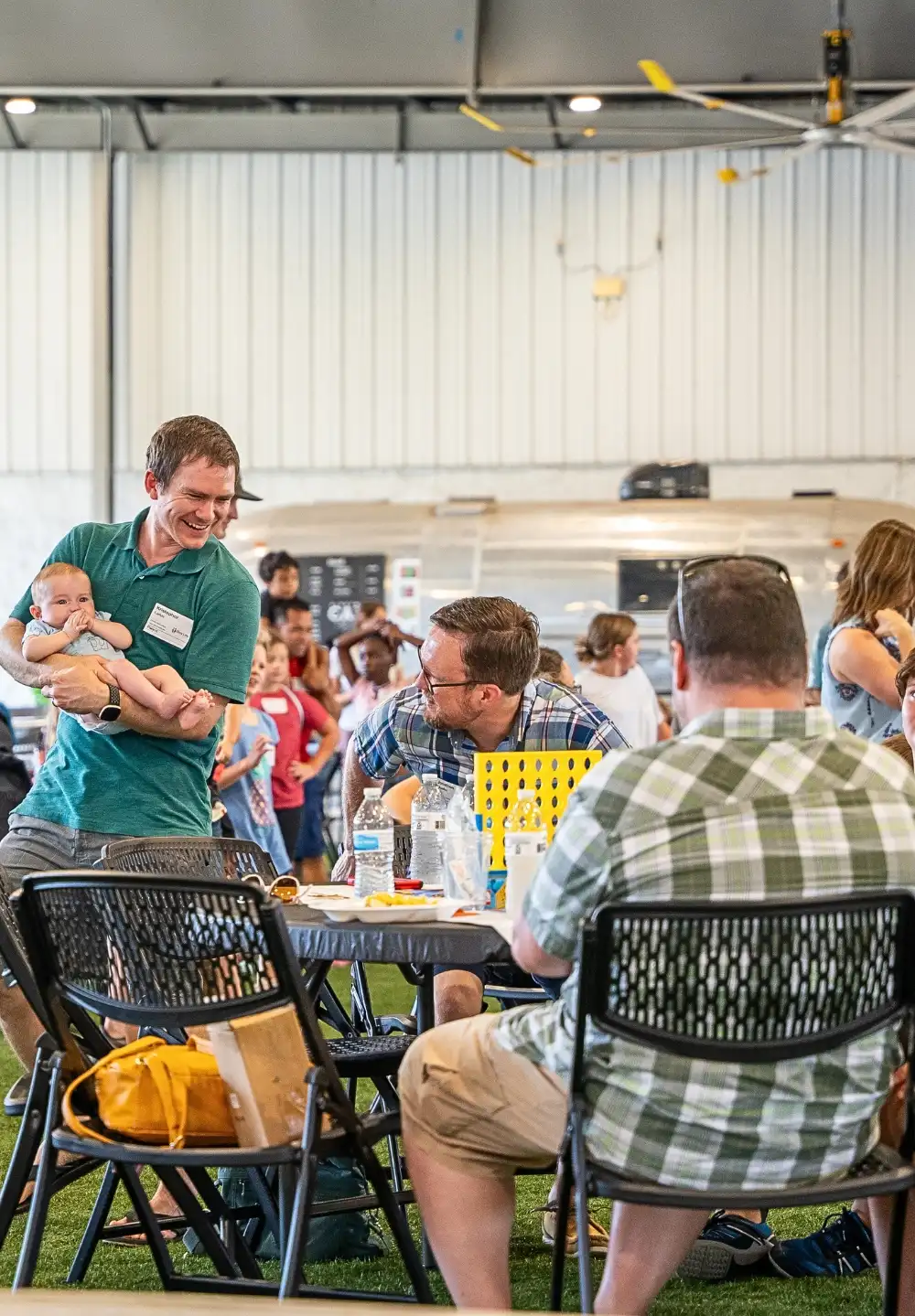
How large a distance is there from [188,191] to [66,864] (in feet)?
39.9

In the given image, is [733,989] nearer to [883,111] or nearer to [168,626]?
[168,626]

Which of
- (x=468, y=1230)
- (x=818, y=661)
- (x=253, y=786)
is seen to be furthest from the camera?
(x=253, y=786)

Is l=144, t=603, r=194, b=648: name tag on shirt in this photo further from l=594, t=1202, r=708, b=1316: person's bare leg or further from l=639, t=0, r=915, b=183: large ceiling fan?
l=639, t=0, r=915, b=183: large ceiling fan

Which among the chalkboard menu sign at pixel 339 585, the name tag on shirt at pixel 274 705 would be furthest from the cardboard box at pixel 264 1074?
the chalkboard menu sign at pixel 339 585

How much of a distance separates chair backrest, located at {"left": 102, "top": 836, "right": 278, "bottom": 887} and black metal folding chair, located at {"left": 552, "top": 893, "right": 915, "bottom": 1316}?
1.32m

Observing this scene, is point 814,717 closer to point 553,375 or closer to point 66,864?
point 66,864

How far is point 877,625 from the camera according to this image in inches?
189

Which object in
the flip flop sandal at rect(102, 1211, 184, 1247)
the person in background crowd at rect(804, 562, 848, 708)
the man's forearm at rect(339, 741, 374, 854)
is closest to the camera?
the flip flop sandal at rect(102, 1211, 184, 1247)

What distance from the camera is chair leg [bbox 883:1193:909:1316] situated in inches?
90.6

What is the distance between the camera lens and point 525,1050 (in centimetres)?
235

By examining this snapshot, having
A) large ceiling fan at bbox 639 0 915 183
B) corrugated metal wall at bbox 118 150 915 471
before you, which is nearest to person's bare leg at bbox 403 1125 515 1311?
large ceiling fan at bbox 639 0 915 183

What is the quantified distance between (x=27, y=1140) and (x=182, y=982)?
1.26ft

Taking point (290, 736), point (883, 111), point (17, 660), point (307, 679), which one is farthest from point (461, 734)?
point (883, 111)

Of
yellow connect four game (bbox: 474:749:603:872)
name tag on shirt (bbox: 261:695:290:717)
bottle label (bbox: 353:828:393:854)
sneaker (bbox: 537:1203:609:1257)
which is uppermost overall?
yellow connect four game (bbox: 474:749:603:872)
